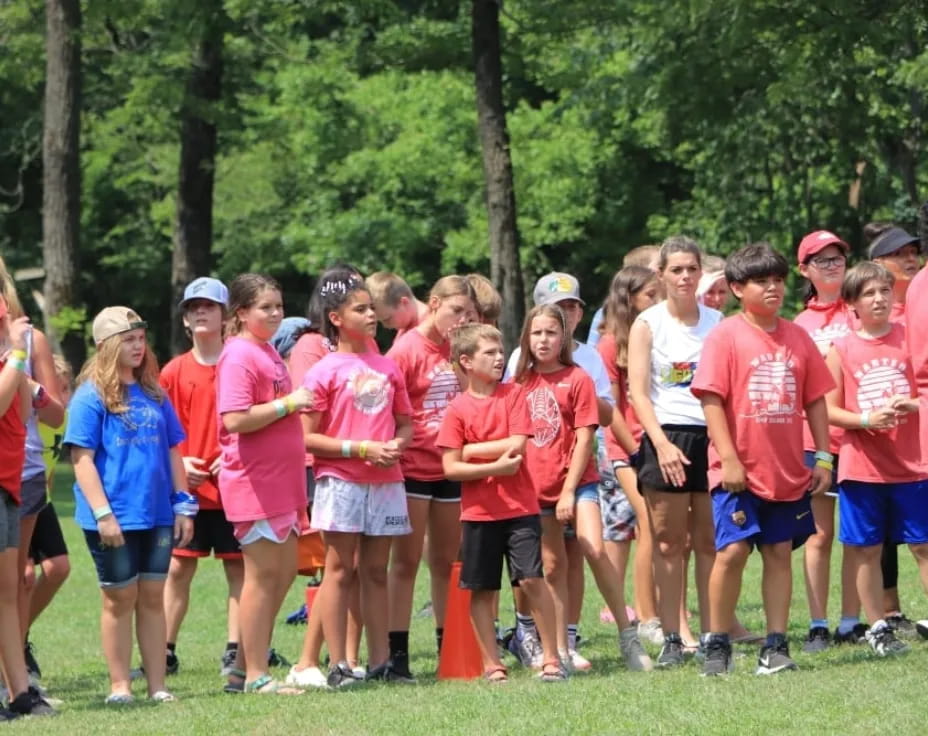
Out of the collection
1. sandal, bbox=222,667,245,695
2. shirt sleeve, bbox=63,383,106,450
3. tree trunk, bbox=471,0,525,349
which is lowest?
sandal, bbox=222,667,245,695

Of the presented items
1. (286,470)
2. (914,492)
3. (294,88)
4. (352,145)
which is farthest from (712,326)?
(294,88)

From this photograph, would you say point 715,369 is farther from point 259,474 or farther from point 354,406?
point 259,474

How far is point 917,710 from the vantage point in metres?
6.44

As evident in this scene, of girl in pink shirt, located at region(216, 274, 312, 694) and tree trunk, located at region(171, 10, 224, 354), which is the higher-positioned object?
tree trunk, located at region(171, 10, 224, 354)

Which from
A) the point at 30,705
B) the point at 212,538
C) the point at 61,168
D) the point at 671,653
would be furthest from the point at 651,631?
the point at 61,168

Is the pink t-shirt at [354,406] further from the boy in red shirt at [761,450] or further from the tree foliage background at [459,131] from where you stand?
the tree foliage background at [459,131]

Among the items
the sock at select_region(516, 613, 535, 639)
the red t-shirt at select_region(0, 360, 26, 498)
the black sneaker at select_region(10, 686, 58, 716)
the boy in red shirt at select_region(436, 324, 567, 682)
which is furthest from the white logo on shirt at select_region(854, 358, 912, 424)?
the black sneaker at select_region(10, 686, 58, 716)

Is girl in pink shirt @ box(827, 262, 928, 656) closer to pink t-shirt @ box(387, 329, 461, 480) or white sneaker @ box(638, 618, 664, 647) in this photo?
white sneaker @ box(638, 618, 664, 647)

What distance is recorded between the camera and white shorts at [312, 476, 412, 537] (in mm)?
8414

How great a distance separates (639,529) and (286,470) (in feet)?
8.60

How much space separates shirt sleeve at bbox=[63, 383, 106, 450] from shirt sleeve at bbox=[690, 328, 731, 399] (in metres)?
2.88

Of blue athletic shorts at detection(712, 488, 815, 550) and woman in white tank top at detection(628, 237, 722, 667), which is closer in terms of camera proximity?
blue athletic shorts at detection(712, 488, 815, 550)

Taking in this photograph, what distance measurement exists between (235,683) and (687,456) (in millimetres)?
2638

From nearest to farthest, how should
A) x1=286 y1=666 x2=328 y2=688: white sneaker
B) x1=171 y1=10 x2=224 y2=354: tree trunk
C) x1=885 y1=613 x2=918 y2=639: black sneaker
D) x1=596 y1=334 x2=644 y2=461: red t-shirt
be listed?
x1=286 y1=666 x2=328 y2=688: white sneaker → x1=885 y1=613 x2=918 y2=639: black sneaker → x1=596 y1=334 x2=644 y2=461: red t-shirt → x1=171 y1=10 x2=224 y2=354: tree trunk
